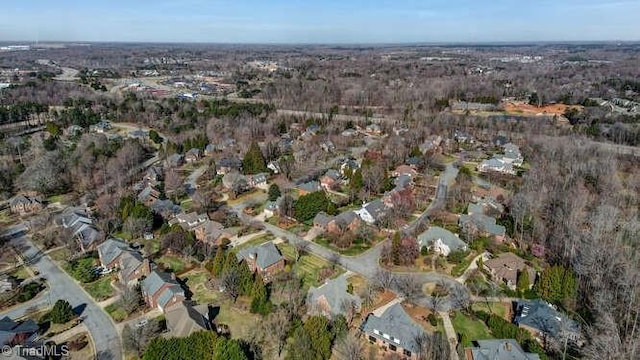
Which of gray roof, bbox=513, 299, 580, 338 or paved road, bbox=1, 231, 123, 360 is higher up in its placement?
gray roof, bbox=513, 299, 580, 338

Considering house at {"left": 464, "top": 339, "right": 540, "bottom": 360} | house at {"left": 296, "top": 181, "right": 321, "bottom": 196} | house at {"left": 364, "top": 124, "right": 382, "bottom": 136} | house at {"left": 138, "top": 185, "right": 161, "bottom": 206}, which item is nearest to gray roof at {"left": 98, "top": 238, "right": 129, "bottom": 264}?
house at {"left": 138, "top": 185, "right": 161, "bottom": 206}

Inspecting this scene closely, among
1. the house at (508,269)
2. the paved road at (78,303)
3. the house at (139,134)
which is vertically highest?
the house at (139,134)

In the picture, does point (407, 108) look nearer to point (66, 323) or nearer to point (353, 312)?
point (353, 312)

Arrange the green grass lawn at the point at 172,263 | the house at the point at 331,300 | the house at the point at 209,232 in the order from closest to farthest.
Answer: the house at the point at 331,300 < the green grass lawn at the point at 172,263 < the house at the point at 209,232

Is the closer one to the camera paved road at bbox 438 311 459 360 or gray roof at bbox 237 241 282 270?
paved road at bbox 438 311 459 360

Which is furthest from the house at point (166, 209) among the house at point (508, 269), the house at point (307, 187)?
the house at point (508, 269)

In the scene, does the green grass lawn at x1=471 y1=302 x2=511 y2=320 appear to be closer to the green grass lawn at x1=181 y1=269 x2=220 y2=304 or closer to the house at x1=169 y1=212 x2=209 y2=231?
the green grass lawn at x1=181 y1=269 x2=220 y2=304

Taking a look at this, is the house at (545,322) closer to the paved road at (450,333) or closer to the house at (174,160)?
the paved road at (450,333)
